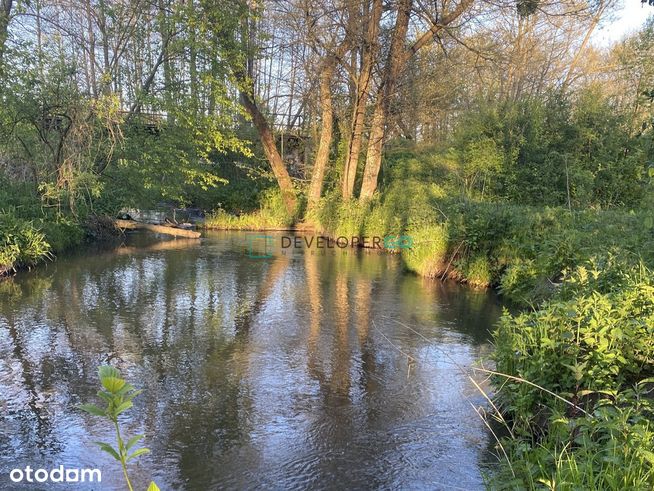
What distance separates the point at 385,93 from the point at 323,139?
3.42m

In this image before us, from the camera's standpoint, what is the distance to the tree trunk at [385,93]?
16062 mm

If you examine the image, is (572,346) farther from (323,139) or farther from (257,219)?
(257,219)

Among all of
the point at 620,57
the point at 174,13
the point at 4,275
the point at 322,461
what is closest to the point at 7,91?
the point at 4,275

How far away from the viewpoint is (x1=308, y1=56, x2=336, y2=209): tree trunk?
60.5 feet

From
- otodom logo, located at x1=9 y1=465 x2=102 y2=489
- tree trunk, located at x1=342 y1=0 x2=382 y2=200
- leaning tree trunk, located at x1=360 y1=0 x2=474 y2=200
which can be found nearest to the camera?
otodom logo, located at x1=9 y1=465 x2=102 y2=489

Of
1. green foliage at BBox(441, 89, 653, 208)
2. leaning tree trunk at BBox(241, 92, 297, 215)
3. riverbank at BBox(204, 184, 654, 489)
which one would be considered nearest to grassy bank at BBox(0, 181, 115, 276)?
leaning tree trunk at BBox(241, 92, 297, 215)

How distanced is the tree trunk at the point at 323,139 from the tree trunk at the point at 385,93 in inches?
77.4

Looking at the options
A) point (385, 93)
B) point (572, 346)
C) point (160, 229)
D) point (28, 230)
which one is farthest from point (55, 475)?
point (385, 93)

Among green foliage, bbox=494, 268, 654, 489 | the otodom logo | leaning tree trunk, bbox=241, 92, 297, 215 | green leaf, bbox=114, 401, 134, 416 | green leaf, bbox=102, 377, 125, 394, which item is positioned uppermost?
leaning tree trunk, bbox=241, 92, 297, 215

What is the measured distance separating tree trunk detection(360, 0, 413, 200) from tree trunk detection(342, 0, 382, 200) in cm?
46

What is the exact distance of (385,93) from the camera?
16.9 metres

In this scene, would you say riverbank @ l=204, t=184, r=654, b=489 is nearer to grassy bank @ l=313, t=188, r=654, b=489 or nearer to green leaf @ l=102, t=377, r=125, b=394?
grassy bank @ l=313, t=188, r=654, b=489

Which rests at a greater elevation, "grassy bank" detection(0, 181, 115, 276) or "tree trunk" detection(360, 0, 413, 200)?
"tree trunk" detection(360, 0, 413, 200)

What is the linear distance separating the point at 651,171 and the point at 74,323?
7.27 m
